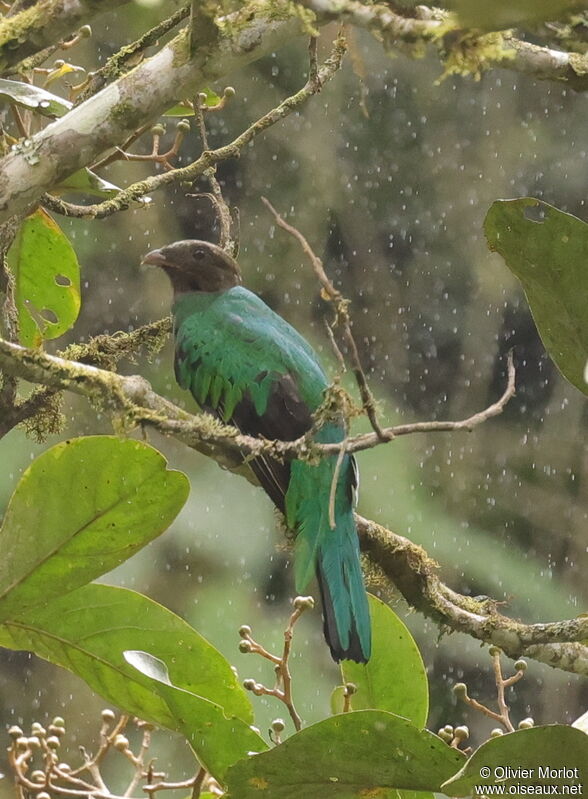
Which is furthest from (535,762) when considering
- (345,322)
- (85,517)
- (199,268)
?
(199,268)

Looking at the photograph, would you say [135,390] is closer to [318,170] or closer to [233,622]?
[233,622]

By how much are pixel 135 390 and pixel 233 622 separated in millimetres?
2515

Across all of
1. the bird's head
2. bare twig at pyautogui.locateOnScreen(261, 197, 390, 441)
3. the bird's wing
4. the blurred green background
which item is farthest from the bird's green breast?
the blurred green background

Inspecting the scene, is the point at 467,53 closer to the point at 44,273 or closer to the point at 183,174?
the point at 183,174

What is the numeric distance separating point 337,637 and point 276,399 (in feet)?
1.97

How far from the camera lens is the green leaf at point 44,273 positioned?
206cm

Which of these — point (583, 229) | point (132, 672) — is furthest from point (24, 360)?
point (583, 229)

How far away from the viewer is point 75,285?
2.11 m

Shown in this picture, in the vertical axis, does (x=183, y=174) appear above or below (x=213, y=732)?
above

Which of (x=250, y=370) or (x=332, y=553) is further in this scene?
(x=250, y=370)

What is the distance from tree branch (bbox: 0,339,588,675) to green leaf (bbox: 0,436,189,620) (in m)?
0.16

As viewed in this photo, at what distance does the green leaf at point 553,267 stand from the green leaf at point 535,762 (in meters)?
0.41

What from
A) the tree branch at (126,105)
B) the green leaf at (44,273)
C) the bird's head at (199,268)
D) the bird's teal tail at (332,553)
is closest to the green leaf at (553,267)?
the tree branch at (126,105)

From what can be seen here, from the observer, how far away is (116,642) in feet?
4.85
